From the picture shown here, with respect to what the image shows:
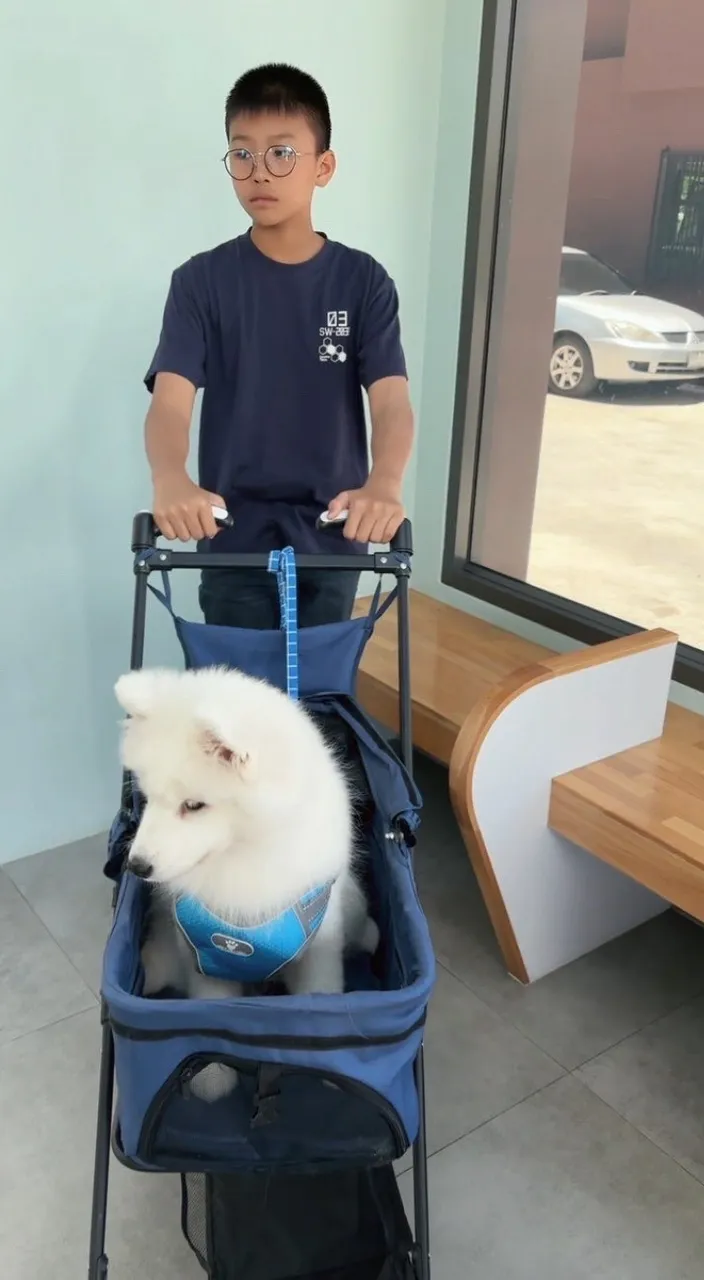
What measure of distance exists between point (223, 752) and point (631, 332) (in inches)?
79.1

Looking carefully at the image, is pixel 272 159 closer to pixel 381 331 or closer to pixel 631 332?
pixel 381 331

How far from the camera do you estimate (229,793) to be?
44.4 inches

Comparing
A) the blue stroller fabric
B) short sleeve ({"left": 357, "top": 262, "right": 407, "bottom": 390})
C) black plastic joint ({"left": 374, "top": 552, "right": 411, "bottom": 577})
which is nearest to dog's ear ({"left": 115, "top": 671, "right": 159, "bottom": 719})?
the blue stroller fabric

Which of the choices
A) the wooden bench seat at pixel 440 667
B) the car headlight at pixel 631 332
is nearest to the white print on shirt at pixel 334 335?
the wooden bench seat at pixel 440 667

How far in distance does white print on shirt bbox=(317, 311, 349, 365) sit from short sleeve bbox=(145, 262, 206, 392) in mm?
219

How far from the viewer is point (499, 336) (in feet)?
8.95

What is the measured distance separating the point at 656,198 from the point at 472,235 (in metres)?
0.48

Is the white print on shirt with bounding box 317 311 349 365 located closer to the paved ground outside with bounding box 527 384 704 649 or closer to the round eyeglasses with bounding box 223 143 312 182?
the round eyeglasses with bounding box 223 143 312 182

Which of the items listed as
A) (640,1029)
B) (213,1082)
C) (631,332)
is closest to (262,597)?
(213,1082)

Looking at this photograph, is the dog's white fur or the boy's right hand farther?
the boy's right hand

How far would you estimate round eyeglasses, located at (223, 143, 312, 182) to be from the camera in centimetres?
161

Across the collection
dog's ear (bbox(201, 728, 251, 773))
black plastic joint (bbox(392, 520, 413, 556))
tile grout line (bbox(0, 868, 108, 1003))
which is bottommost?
tile grout line (bbox(0, 868, 108, 1003))

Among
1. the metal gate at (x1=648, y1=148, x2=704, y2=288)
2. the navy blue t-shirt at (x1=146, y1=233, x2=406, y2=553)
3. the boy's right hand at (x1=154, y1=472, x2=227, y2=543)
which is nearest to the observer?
the boy's right hand at (x1=154, y1=472, x2=227, y2=543)

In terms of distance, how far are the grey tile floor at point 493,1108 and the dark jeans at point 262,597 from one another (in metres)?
0.84
